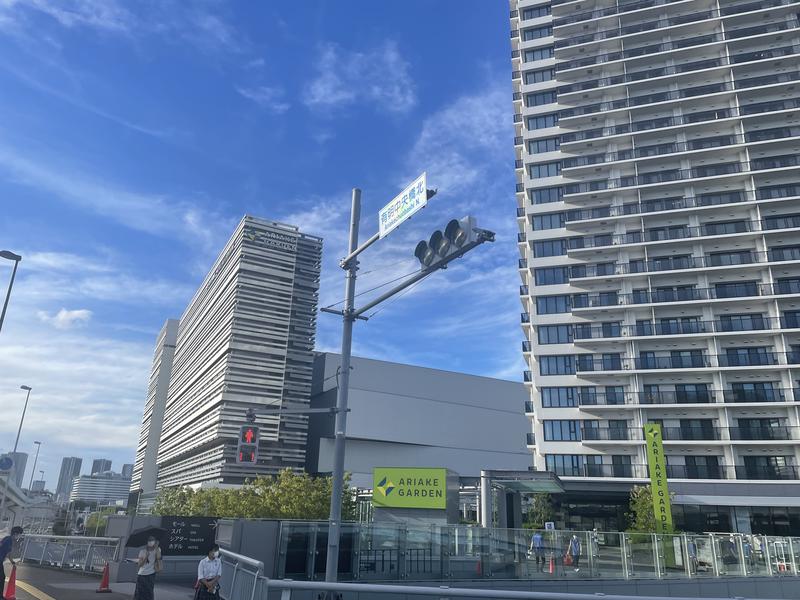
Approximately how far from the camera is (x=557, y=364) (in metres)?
57.2

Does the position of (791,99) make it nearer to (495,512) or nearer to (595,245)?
(595,245)

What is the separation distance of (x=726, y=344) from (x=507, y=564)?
43.3m

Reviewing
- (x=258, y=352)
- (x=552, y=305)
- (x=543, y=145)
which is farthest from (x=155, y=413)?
(x=543, y=145)

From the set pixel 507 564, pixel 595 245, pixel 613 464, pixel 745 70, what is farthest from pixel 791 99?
pixel 507 564

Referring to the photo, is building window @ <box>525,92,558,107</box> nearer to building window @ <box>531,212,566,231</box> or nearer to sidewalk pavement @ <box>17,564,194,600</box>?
building window @ <box>531,212,566,231</box>

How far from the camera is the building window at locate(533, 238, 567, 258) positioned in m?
60.2

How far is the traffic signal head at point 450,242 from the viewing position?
34.4ft

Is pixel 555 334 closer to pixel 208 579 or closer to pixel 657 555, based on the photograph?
pixel 657 555

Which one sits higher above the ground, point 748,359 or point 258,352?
point 258,352

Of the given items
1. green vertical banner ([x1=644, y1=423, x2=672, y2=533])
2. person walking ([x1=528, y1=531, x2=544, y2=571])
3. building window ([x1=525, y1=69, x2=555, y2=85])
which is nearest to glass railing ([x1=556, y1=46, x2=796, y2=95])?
building window ([x1=525, y1=69, x2=555, y2=85])

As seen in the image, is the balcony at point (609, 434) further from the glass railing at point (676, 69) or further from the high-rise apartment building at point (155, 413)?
the high-rise apartment building at point (155, 413)

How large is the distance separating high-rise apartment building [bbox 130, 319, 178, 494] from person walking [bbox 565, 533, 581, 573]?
126 metres

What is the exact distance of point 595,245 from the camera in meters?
58.9

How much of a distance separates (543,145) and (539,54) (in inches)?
463
